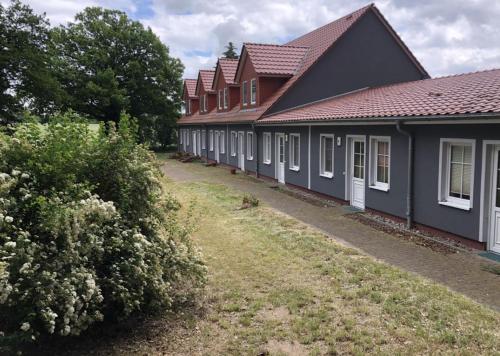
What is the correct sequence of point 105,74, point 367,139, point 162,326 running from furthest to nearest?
point 105,74 < point 367,139 < point 162,326

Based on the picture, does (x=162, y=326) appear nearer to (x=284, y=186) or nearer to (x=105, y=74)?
(x=284, y=186)

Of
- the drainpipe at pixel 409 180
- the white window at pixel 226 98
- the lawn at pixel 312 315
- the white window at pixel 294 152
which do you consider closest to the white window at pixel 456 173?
the drainpipe at pixel 409 180

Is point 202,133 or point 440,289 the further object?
point 202,133

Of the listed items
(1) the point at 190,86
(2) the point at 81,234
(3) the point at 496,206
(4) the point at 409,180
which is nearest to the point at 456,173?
(3) the point at 496,206

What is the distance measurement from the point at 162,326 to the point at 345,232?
6101mm

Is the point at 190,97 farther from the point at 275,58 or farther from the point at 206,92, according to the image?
the point at 275,58

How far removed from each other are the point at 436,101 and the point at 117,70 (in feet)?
126

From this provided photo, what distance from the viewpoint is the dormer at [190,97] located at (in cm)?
4056

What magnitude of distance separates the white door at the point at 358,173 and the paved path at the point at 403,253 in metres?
0.56

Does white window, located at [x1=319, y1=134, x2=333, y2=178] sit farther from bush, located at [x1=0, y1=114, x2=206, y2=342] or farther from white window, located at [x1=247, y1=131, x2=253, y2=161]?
bush, located at [x1=0, y1=114, x2=206, y2=342]

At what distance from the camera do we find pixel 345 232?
10.7 m

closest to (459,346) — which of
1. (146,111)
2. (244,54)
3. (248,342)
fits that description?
(248,342)

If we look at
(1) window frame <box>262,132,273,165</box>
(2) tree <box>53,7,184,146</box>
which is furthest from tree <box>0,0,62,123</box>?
(1) window frame <box>262,132,273,165</box>

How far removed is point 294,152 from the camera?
59.9 feet
